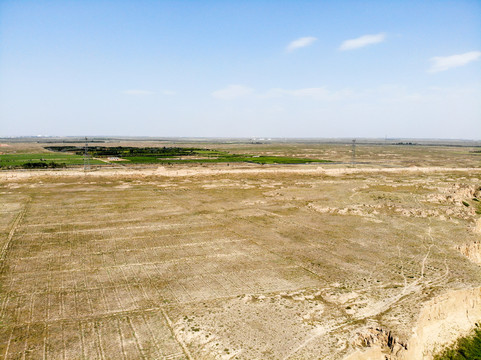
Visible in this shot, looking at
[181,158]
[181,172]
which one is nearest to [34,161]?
[181,158]

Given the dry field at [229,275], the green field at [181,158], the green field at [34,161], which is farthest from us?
the green field at [181,158]

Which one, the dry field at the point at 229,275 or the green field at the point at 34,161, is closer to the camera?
the dry field at the point at 229,275

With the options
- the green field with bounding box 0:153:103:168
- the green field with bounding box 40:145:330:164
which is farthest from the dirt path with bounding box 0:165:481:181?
the green field with bounding box 40:145:330:164

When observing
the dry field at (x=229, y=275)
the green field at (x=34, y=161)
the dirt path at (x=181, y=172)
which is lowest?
the dry field at (x=229, y=275)

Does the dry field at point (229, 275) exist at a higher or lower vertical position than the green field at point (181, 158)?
lower

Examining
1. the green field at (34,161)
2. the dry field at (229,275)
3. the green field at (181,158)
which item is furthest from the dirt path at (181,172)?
the dry field at (229,275)

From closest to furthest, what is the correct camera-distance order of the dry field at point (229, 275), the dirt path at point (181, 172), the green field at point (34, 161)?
the dry field at point (229, 275) < the dirt path at point (181, 172) < the green field at point (34, 161)

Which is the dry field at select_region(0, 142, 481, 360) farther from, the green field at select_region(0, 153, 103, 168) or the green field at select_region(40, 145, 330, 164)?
the green field at select_region(40, 145, 330, 164)

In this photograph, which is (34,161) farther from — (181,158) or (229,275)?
(229,275)

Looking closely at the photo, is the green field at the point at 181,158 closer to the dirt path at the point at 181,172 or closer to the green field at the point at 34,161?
the green field at the point at 34,161
